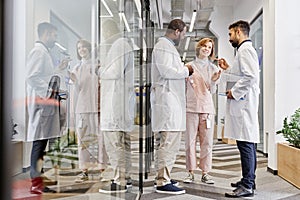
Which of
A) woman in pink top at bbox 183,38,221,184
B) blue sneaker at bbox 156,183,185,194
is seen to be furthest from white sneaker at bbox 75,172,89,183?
woman in pink top at bbox 183,38,221,184

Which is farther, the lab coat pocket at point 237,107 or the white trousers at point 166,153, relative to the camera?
the white trousers at point 166,153

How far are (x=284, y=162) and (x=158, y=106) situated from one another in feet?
4.94

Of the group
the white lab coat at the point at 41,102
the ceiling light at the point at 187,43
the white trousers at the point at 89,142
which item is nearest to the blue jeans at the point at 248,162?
the ceiling light at the point at 187,43

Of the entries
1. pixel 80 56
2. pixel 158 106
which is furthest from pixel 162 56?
pixel 80 56

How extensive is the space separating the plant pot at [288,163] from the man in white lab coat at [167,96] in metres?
1.10

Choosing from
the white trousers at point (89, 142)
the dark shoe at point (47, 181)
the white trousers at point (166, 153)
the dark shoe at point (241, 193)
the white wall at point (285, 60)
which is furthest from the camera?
the white wall at point (285, 60)

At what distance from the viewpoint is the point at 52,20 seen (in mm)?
1306

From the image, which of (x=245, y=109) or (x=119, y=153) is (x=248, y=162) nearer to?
(x=245, y=109)

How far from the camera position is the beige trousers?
4.02 m

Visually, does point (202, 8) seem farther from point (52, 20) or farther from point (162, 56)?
point (52, 20)

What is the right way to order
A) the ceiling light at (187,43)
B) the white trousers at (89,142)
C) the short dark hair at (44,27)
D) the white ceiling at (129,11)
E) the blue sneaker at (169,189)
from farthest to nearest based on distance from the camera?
1. the ceiling light at (187,43)
2. the blue sneaker at (169,189)
3. the white trousers at (89,142)
4. the white ceiling at (129,11)
5. the short dark hair at (44,27)

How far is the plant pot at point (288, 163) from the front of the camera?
3699 millimetres

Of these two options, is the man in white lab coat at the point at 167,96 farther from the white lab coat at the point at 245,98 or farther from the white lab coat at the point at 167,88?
the white lab coat at the point at 245,98

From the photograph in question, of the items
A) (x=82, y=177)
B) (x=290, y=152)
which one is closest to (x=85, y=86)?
(x=82, y=177)
